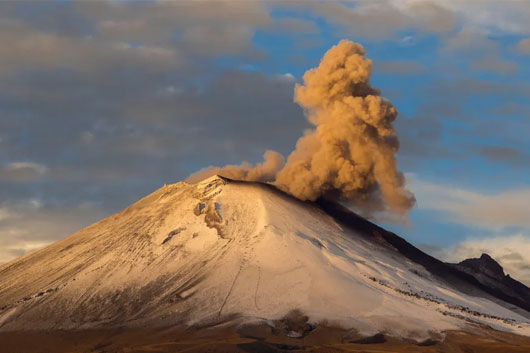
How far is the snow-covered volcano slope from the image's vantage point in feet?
399

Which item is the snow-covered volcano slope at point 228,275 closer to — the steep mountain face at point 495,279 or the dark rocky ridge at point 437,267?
the dark rocky ridge at point 437,267

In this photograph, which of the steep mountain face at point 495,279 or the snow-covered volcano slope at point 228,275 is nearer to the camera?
the snow-covered volcano slope at point 228,275

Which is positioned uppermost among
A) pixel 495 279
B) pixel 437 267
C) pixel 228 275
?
pixel 495 279

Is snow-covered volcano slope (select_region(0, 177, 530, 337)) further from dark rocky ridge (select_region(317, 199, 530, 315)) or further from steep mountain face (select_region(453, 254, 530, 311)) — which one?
steep mountain face (select_region(453, 254, 530, 311))

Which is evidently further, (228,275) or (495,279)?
(495,279)

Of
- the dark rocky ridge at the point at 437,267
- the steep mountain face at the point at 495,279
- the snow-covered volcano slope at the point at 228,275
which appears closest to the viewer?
the snow-covered volcano slope at the point at 228,275

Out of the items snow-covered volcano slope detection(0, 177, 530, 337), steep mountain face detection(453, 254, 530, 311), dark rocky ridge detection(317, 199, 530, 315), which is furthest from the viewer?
steep mountain face detection(453, 254, 530, 311)

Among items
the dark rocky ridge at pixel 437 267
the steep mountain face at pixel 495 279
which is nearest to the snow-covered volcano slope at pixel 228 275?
the dark rocky ridge at pixel 437 267

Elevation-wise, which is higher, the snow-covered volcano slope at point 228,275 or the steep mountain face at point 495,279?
the steep mountain face at point 495,279

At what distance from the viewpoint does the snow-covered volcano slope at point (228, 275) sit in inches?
4783

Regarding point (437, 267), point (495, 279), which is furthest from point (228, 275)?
point (495, 279)

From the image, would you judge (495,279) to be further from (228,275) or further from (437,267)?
(228,275)

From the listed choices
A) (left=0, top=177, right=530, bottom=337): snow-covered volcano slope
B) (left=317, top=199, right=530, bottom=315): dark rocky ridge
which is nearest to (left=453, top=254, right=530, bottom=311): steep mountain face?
(left=317, top=199, right=530, bottom=315): dark rocky ridge

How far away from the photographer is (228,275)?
13088 cm
